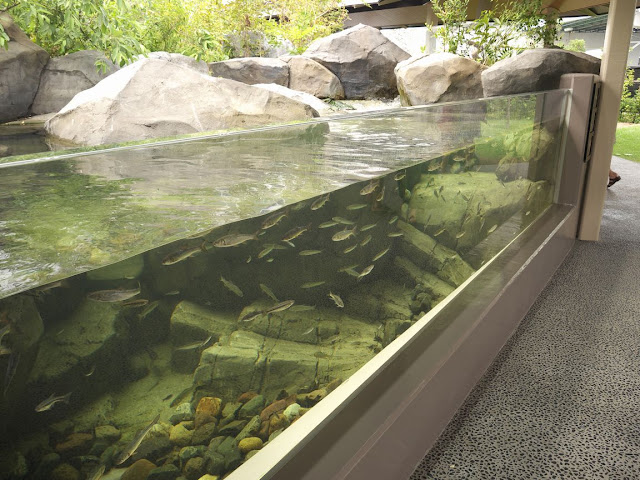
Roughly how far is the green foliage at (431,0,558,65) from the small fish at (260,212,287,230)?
6.21 m

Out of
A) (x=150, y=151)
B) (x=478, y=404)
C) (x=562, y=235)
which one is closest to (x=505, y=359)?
(x=478, y=404)

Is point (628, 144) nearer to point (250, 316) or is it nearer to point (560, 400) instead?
point (560, 400)

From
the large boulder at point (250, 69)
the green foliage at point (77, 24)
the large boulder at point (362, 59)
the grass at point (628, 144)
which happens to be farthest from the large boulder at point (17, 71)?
the grass at point (628, 144)

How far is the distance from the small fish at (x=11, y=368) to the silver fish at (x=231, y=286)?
0.33 meters

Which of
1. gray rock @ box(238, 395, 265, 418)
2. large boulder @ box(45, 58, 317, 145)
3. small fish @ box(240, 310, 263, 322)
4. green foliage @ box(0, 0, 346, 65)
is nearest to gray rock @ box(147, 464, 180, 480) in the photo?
gray rock @ box(238, 395, 265, 418)

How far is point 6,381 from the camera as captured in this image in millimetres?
615

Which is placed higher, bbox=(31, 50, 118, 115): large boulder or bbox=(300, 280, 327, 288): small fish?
bbox=(31, 50, 118, 115): large boulder

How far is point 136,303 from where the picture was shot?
738mm

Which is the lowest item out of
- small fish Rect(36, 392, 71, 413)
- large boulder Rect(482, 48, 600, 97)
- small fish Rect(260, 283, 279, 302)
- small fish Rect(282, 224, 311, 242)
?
small fish Rect(36, 392, 71, 413)

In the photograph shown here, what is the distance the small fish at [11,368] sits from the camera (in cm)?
61

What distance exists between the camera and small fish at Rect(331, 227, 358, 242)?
1166mm

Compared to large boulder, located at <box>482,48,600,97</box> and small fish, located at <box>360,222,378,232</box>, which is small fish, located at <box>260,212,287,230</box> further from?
large boulder, located at <box>482,48,600,97</box>

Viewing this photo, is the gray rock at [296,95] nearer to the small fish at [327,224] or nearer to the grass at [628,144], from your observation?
the small fish at [327,224]

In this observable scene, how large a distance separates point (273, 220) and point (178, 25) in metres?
9.46
